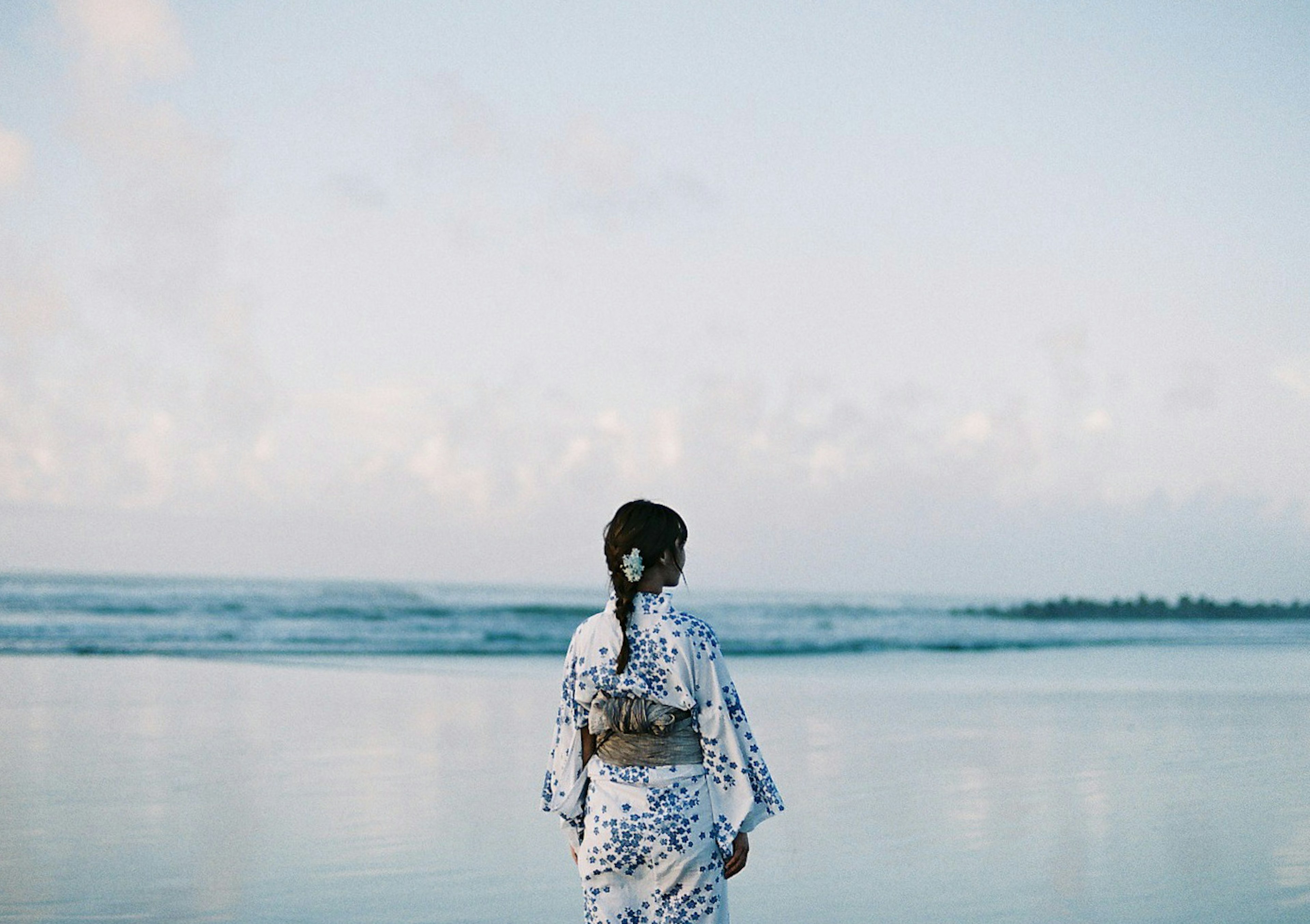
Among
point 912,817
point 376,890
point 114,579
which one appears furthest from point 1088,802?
point 114,579

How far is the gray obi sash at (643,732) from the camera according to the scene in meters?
2.65

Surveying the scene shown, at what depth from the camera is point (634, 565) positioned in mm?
2598

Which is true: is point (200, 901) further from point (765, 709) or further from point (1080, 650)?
point (1080, 650)

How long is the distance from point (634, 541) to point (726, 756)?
0.51m

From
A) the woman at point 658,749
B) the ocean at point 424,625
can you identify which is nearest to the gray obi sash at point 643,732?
the woman at point 658,749

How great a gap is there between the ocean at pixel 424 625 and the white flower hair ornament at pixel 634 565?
864 centimetres

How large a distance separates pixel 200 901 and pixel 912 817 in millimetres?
2956

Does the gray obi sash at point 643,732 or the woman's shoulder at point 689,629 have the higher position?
the woman's shoulder at point 689,629

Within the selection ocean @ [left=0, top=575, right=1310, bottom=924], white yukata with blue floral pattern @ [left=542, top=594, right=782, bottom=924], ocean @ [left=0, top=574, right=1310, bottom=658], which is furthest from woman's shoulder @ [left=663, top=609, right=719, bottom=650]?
ocean @ [left=0, top=574, right=1310, bottom=658]

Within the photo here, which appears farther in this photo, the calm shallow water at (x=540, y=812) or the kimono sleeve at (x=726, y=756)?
the calm shallow water at (x=540, y=812)

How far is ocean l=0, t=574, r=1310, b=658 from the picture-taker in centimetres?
1658

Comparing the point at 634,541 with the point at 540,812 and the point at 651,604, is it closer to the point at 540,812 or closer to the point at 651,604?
the point at 651,604

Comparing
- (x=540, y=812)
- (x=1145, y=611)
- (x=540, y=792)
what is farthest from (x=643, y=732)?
(x=1145, y=611)

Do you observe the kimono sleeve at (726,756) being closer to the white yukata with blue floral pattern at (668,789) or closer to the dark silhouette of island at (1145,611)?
the white yukata with blue floral pattern at (668,789)
